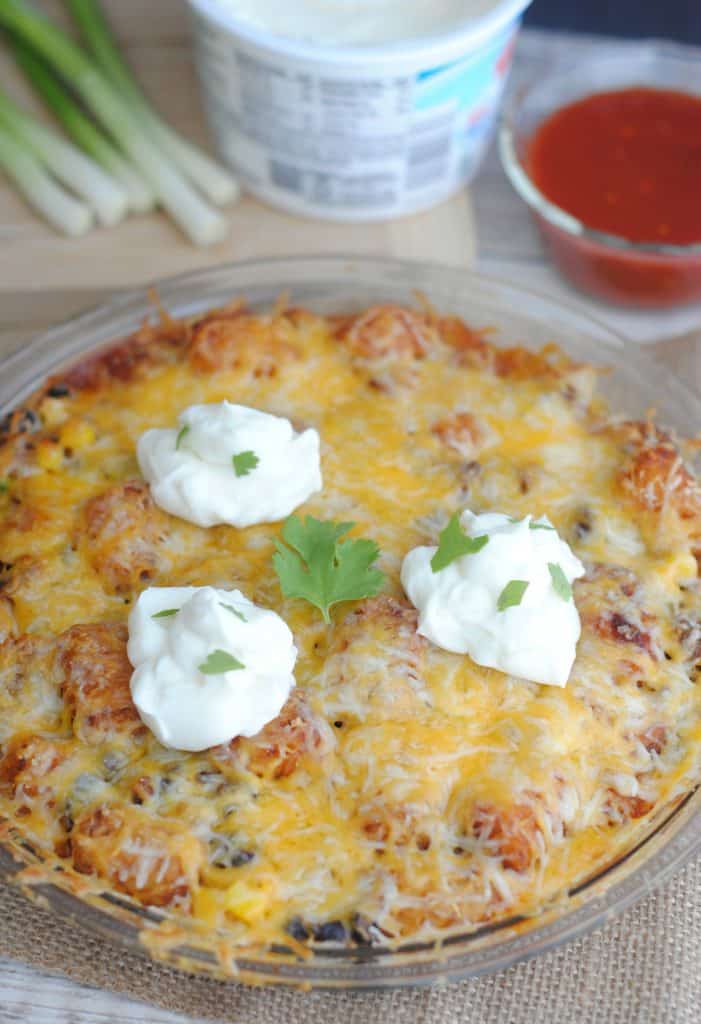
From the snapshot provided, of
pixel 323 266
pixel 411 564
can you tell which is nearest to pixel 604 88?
pixel 323 266

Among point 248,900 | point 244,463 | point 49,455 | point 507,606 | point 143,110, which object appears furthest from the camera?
point 143,110

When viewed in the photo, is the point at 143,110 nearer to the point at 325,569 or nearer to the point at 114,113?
the point at 114,113

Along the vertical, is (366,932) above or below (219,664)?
below

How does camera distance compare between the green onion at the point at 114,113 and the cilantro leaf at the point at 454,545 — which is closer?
the cilantro leaf at the point at 454,545

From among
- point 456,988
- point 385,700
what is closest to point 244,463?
point 385,700

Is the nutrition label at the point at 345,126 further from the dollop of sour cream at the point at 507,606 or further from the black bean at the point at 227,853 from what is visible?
the black bean at the point at 227,853

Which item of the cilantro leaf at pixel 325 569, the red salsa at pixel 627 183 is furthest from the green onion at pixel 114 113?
the cilantro leaf at pixel 325 569
